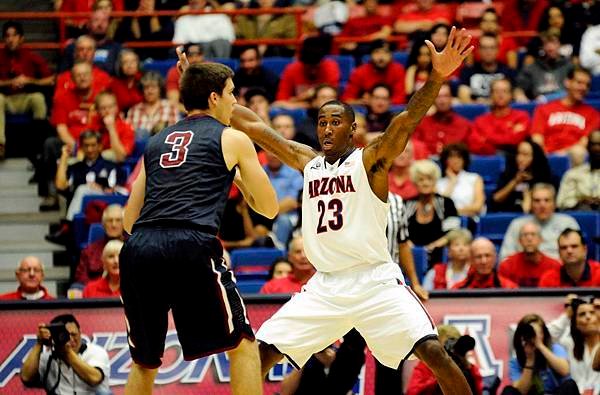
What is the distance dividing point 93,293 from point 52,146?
3130 millimetres

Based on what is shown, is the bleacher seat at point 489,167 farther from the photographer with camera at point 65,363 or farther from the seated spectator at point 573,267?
the photographer with camera at point 65,363

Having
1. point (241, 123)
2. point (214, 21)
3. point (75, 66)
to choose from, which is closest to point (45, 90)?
point (75, 66)

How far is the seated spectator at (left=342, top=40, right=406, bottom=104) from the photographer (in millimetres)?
14555

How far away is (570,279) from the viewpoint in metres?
11.0

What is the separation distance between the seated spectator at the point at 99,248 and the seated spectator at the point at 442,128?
3332 millimetres

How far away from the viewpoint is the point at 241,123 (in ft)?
28.0

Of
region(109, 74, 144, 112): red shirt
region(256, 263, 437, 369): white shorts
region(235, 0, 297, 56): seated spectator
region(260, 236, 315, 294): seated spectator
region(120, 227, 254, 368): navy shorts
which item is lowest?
region(260, 236, 315, 294): seated spectator

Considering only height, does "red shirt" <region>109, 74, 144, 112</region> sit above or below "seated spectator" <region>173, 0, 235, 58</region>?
below

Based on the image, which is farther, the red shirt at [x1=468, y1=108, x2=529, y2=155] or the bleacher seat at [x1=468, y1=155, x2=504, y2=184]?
the red shirt at [x1=468, y1=108, x2=529, y2=155]

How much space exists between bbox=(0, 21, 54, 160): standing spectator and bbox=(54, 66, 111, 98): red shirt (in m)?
0.23

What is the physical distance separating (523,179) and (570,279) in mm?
1940

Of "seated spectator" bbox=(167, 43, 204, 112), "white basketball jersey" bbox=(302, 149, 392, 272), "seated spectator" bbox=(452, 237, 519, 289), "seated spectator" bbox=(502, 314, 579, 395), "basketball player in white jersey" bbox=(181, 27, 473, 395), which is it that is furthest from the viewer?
"seated spectator" bbox=(167, 43, 204, 112)

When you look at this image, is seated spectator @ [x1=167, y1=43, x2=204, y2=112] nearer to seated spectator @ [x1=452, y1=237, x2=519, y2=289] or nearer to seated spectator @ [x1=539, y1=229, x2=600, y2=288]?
seated spectator @ [x1=452, y1=237, x2=519, y2=289]

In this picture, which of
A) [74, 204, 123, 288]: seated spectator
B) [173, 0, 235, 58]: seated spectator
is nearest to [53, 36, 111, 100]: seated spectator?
[173, 0, 235, 58]: seated spectator
